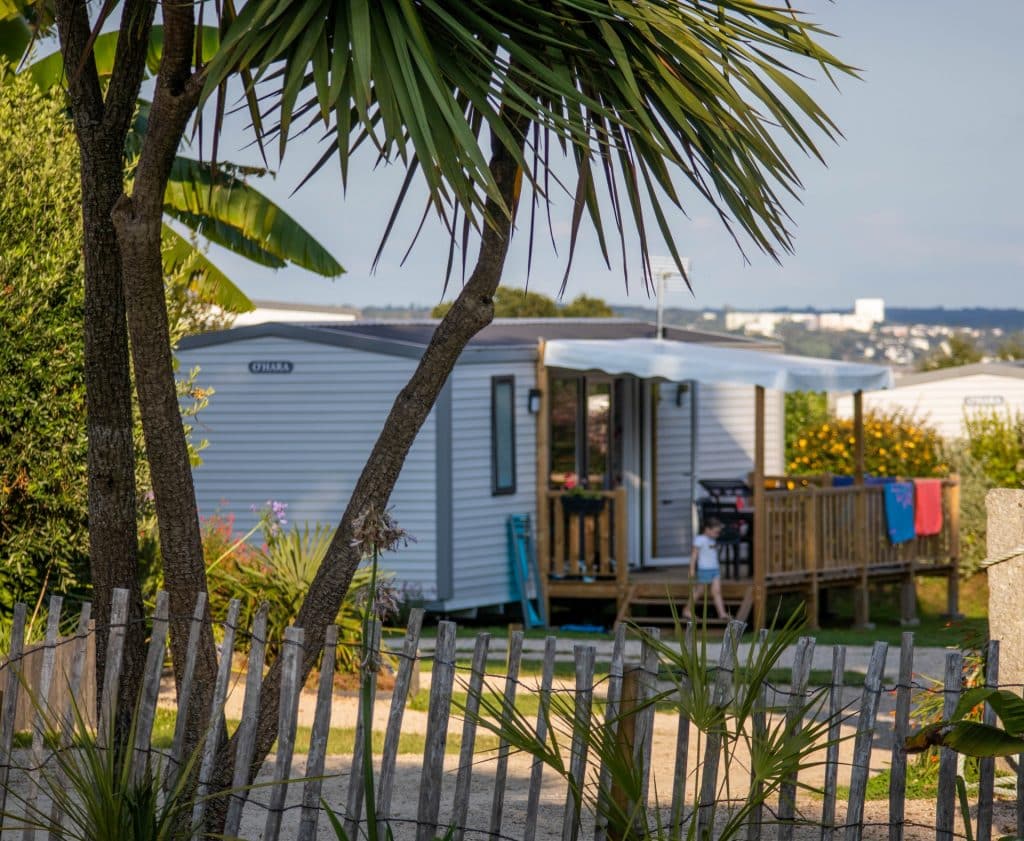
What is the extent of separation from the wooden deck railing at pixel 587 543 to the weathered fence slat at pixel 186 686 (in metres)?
10.6

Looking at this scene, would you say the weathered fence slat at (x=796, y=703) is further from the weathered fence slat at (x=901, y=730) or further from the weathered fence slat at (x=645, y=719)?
the weathered fence slat at (x=645, y=719)

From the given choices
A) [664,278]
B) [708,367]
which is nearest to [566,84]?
[708,367]

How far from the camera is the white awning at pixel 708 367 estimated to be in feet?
47.9

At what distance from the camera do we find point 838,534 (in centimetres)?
1591

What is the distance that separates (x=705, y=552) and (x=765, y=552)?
2.41 feet

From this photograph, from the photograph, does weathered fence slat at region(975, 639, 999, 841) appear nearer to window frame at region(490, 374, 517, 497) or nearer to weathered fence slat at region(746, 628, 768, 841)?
weathered fence slat at region(746, 628, 768, 841)

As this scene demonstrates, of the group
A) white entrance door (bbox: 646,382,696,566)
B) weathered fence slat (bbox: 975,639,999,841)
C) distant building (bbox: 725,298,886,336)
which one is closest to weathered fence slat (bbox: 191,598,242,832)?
weathered fence slat (bbox: 975,639,999,841)

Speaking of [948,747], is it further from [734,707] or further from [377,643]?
[377,643]

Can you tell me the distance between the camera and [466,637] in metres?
13.6

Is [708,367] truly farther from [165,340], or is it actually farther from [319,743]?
[319,743]

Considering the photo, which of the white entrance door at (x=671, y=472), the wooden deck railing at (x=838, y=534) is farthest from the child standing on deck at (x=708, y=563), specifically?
the white entrance door at (x=671, y=472)

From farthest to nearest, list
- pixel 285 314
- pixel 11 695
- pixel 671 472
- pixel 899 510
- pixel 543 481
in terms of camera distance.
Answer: pixel 285 314 → pixel 671 472 → pixel 899 510 → pixel 543 481 → pixel 11 695

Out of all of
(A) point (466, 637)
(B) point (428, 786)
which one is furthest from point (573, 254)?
(A) point (466, 637)

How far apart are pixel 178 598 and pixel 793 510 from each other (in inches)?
449
